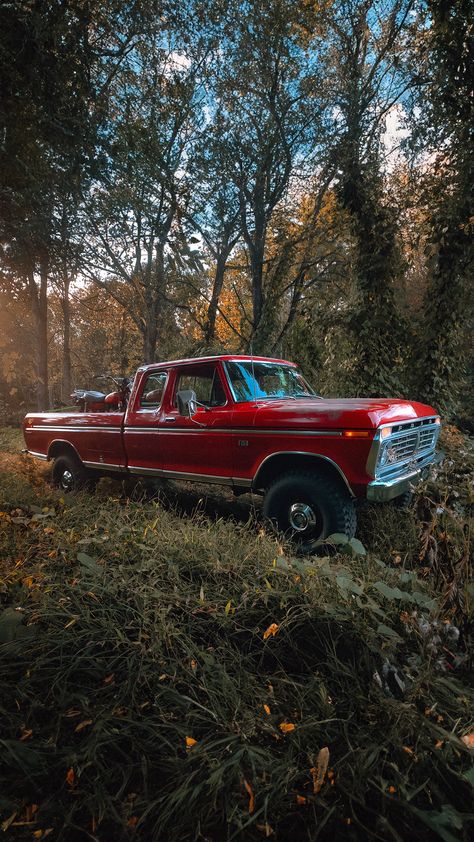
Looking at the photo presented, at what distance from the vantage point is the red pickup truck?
329cm

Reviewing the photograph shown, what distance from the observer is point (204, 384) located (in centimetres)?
462

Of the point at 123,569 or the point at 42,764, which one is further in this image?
the point at 123,569

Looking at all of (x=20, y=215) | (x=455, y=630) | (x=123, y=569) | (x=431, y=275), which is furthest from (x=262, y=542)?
(x=431, y=275)

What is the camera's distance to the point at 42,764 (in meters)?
1.36

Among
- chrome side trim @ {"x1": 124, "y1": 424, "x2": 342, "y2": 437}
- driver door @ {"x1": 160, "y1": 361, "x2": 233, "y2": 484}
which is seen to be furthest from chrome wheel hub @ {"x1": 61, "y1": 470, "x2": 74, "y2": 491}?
driver door @ {"x1": 160, "y1": 361, "x2": 233, "y2": 484}

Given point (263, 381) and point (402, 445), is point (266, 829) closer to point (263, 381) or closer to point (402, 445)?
point (402, 445)

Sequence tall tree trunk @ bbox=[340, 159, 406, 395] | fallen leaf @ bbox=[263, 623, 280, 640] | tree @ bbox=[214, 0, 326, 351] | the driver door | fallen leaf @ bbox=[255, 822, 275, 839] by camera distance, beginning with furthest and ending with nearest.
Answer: tree @ bbox=[214, 0, 326, 351], tall tree trunk @ bbox=[340, 159, 406, 395], the driver door, fallen leaf @ bbox=[263, 623, 280, 640], fallen leaf @ bbox=[255, 822, 275, 839]

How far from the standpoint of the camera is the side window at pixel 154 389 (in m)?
4.94

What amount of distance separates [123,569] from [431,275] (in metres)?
7.44

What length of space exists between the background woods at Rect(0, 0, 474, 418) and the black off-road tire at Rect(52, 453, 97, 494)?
10.7ft

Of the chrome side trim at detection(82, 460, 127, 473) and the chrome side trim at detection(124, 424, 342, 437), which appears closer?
the chrome side trim at detection(124, 424, 342, 437)

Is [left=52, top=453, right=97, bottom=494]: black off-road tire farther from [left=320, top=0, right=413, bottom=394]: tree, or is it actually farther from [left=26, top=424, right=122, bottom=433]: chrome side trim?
[left=320, top=0, right=413, bottom=394]: tree

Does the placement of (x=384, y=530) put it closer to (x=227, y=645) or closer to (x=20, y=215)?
(x=227, y=645)

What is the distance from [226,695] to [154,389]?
12.7ft
